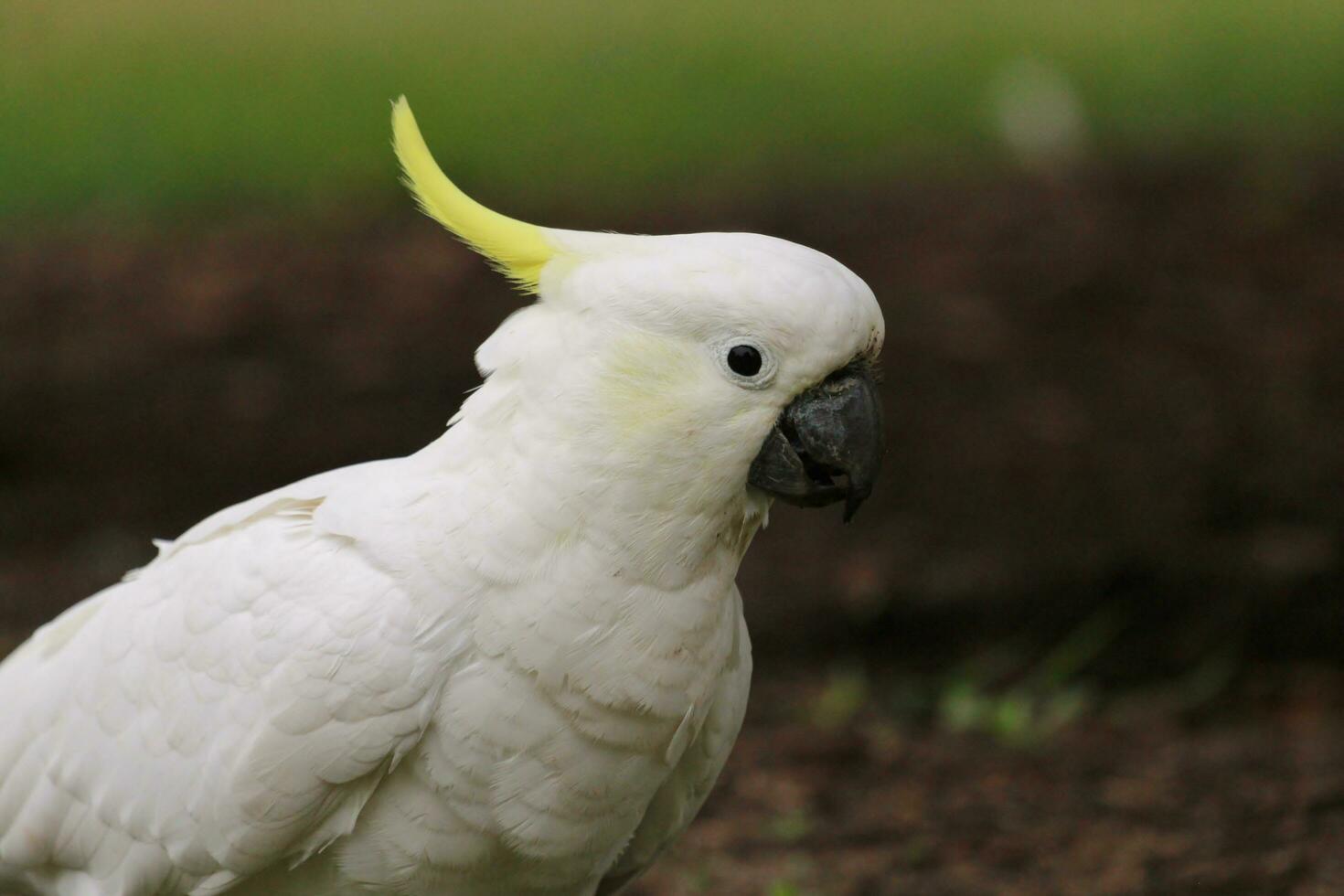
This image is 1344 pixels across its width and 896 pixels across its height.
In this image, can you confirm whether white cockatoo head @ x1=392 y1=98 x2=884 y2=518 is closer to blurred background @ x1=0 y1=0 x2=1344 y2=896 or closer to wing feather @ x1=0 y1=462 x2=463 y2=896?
wing feather @ x1=0 y1=462 x2=463 y2=896

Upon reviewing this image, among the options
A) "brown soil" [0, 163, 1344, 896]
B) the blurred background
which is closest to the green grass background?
the blurred background

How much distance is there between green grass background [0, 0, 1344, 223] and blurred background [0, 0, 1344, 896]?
3 centimetres

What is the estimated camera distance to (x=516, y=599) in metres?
2.20

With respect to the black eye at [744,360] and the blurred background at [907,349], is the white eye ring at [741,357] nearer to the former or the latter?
the black eye at [744,360]

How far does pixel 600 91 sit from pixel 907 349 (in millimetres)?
2941

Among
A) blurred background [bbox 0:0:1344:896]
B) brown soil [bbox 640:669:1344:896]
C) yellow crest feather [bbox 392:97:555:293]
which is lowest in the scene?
brown soil [bbox 640:669:1344:896]

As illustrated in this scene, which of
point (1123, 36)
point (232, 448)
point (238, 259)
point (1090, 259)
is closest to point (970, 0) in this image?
point (1123, 36)

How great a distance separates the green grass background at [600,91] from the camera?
702 cm

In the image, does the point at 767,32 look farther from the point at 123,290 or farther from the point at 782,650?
the point at 782,650

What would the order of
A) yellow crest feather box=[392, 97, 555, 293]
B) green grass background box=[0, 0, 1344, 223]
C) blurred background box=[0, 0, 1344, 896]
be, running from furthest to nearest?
1. green grass background box=[0, 0, 1344, 223]
2. blurred background box=[0, 0, 1344, 896]
3. yellow crest feather box=[392, 97, 555, 293]

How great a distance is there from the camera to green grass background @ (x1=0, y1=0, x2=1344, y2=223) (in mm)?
7020

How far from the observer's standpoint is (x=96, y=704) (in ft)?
8.23

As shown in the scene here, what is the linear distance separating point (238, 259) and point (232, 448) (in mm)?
1050

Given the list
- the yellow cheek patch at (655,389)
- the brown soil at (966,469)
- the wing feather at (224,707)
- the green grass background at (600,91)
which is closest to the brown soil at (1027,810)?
the brown soil at (966,469)
